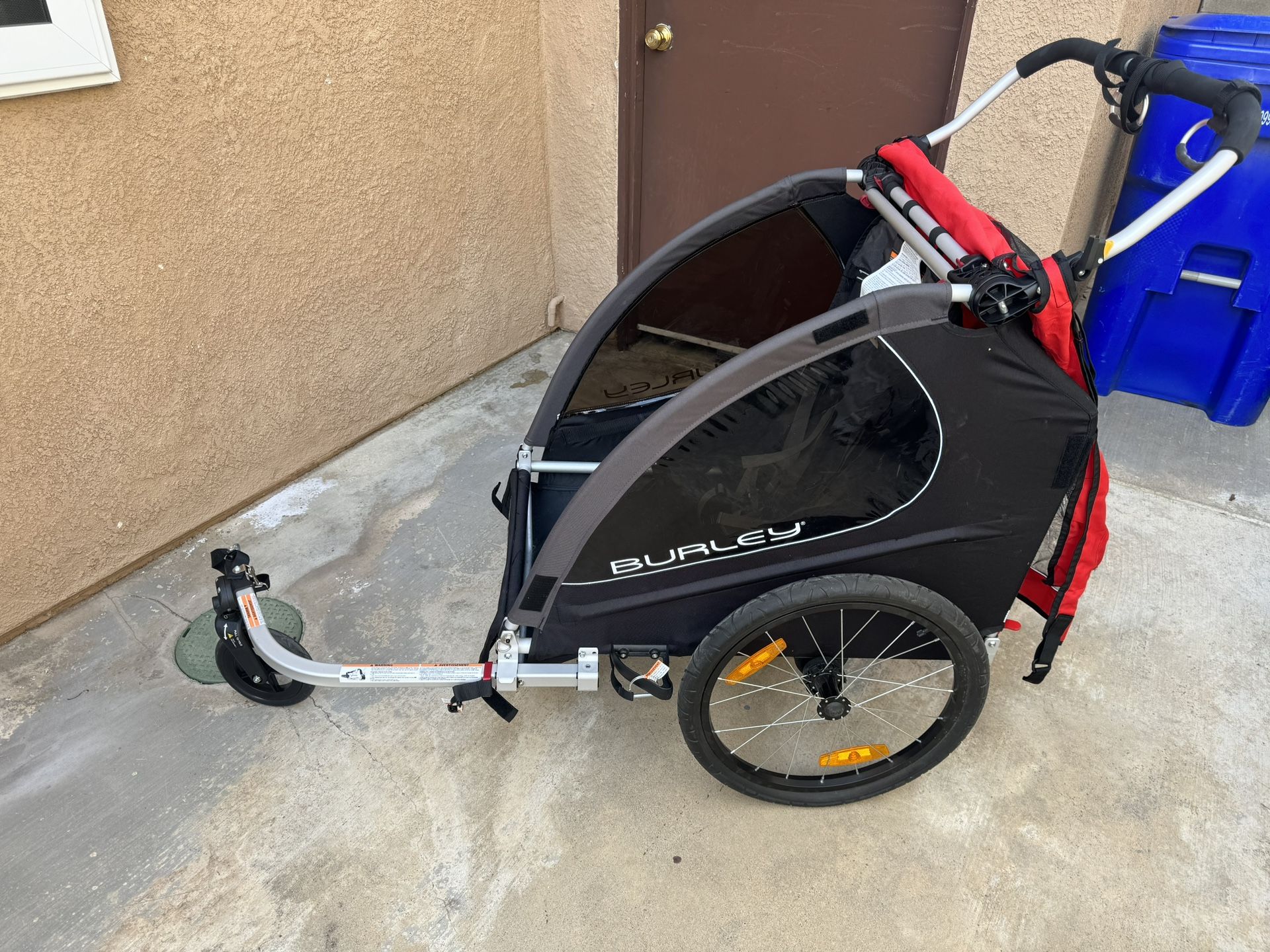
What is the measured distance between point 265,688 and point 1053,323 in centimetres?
195

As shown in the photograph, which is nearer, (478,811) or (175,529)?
(478,811)

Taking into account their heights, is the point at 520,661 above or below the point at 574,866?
above

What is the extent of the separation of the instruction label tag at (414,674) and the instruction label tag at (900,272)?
3.89 feet

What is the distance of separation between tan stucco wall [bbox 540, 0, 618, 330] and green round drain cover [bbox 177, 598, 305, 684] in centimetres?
212

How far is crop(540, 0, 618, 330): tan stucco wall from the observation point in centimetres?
332

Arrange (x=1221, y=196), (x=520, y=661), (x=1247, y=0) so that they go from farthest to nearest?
1. (x=1247, y=0)
2. (x=1221, y=196)
3. (x=520, y=661)

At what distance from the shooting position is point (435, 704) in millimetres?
2141

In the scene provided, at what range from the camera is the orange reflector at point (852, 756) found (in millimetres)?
1803

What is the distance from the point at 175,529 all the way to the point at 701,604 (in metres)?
1.93

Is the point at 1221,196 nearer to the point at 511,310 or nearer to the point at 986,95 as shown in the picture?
the point at 986,95

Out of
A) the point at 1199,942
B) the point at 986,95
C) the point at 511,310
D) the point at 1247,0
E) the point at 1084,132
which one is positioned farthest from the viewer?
the point at 511,310

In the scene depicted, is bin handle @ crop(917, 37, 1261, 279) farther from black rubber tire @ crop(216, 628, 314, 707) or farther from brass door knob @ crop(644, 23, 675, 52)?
black rubber tire @ crop(216, 628, 314, 707)

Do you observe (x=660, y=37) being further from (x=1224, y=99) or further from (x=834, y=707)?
(x=834, y=707)

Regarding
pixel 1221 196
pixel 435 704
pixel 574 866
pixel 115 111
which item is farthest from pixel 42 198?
pixel 1221 196
